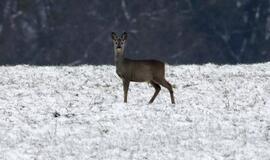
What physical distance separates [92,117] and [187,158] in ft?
15.5

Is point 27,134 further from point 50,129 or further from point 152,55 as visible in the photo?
point 152,55

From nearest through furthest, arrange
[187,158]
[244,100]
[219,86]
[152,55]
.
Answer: [187,158]
[244,100]
[219,86]
[152,55]

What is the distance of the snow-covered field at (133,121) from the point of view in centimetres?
1939

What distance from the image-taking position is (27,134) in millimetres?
21000

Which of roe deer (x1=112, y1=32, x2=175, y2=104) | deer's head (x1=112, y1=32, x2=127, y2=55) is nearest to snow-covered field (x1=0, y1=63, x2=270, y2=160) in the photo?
roe deer (x1=112, y1=32, x2=175, y2=104)

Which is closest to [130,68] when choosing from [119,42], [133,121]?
[119,42]

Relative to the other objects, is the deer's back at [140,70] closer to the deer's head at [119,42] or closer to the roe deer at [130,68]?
the roe deer at [130,68]

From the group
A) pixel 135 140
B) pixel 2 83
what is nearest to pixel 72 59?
pixel 2 83

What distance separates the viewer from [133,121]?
72.8ft

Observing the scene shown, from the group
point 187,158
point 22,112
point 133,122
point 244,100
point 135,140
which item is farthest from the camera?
point 244,100

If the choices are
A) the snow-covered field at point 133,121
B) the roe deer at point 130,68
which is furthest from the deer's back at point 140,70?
the snow-covered field at point 133,121

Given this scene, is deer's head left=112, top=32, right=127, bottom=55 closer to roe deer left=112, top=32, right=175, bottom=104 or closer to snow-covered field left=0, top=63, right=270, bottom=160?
roe deer left=112, top=32, right=175, bottom=104

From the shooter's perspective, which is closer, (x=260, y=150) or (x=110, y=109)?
(x=260, y=150)

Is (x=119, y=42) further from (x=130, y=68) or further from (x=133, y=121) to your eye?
(x=133, y=121)
